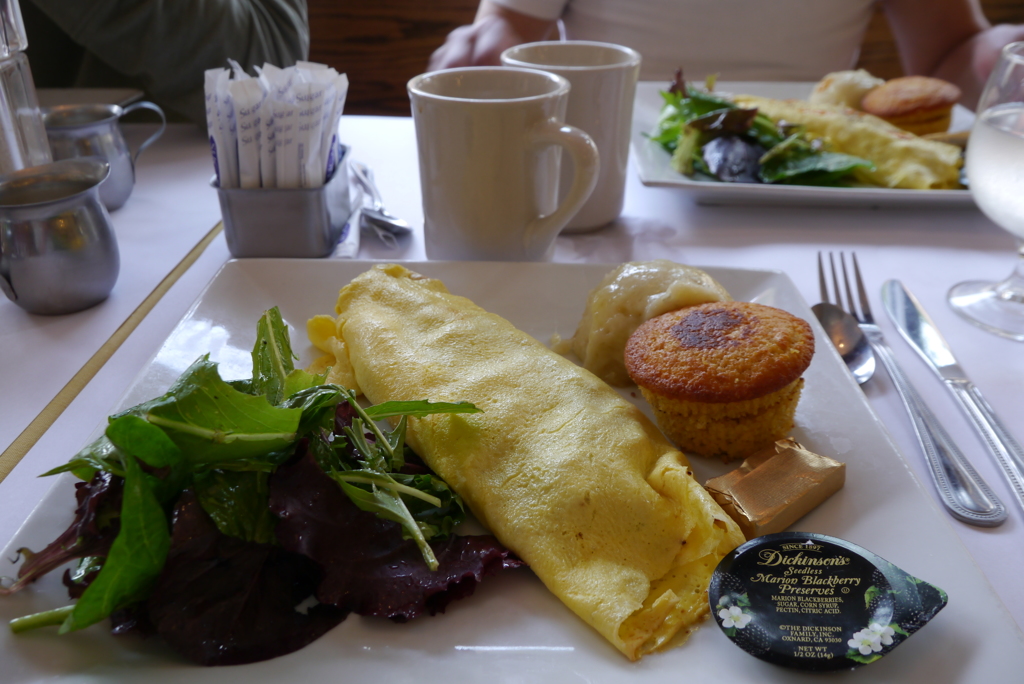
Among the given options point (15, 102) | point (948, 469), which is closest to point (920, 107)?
point (948, 469)

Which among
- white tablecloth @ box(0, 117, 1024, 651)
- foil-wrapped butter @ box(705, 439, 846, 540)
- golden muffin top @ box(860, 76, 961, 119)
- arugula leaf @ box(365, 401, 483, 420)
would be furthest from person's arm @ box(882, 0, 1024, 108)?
arugula leaf @ box(365, 401, 483, 420)

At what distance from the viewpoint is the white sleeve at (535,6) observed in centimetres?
298

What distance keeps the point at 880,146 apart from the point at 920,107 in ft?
1.34

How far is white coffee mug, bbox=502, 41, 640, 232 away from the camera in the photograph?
62.5 inches

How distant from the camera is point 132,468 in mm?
732

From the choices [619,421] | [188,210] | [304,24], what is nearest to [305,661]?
[619,421]

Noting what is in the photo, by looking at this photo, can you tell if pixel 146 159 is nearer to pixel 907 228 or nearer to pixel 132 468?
pixel 132 468

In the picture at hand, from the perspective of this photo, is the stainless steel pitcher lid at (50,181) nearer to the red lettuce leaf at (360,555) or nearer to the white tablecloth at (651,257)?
the white tablecloth at (651,257)

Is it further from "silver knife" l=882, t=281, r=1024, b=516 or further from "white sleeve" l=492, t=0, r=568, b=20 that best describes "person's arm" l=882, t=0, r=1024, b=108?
"silver knife" l=882, t=281, r=1024, b=516

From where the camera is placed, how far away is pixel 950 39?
304 cm

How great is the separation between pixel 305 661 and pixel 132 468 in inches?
10.9

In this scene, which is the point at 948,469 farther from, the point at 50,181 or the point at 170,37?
the point at 170,37

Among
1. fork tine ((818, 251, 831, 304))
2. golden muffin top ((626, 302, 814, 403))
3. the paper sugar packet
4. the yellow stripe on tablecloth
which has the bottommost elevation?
the yellow stripe on tablecloth

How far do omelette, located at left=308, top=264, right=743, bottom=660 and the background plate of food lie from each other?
3.09ft
